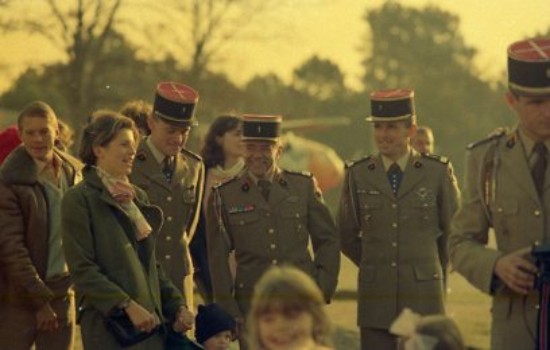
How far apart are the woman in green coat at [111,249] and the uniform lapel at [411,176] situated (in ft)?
6.19

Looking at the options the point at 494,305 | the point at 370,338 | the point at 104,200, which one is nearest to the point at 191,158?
the point at 370,338

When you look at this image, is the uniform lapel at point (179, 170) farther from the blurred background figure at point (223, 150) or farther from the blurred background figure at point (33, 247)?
the blurred background figure at point (223, 150)

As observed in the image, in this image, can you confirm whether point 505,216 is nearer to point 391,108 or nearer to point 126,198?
point 126,198

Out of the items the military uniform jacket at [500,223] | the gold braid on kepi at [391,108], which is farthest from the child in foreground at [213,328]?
the military uniform jacket at [500,223]

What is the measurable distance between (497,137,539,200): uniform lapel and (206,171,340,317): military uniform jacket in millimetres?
2694

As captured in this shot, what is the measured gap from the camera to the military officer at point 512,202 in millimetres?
6449

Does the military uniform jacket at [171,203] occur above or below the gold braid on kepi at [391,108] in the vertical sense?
below

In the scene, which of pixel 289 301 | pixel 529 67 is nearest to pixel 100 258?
pixel 289 301

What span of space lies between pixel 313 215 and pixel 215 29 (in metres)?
12.9

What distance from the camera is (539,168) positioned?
6.54 m

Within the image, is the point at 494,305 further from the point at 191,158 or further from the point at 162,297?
the point at 191,158

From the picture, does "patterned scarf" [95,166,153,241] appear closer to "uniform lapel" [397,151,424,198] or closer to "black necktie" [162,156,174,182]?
"black necktie" [162,156,174,182]

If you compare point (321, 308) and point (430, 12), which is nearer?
point (321, 308)

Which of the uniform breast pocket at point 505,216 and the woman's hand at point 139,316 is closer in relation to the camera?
the uniform breast pocket at point 505,216
